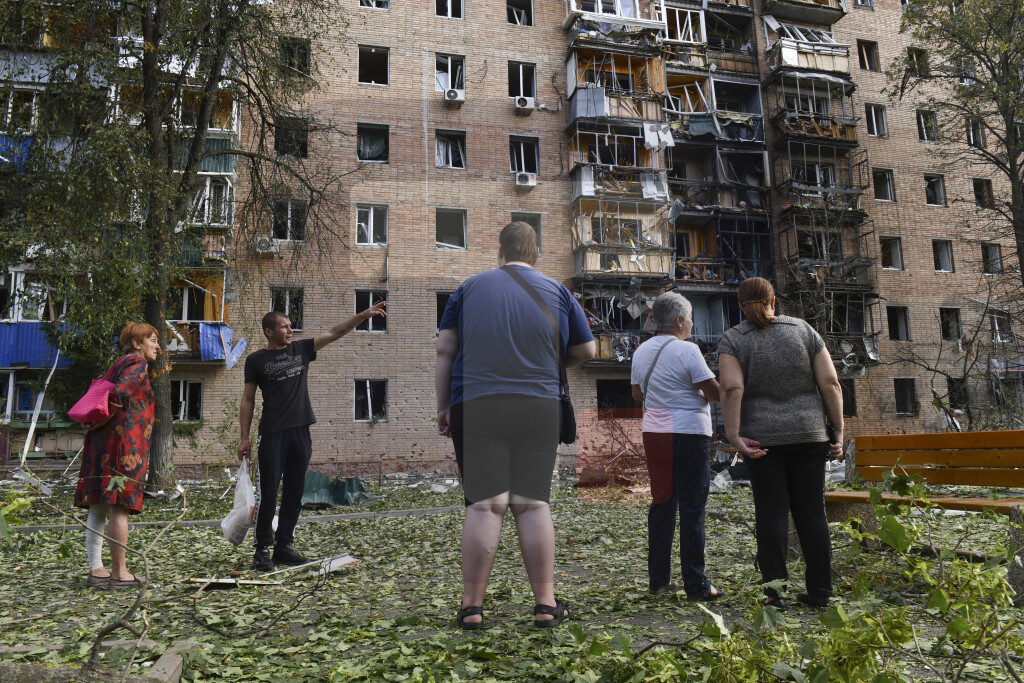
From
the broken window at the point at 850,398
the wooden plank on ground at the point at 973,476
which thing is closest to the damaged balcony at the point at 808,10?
the broken window at the point at 850,398

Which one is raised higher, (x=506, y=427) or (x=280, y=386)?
(x=280, y=386)

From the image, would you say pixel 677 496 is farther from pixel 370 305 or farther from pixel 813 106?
pixel 813 106

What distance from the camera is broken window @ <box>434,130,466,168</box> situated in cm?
2550

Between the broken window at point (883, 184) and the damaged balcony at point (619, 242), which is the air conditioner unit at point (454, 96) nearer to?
the damaged balcony at point (619, 242)

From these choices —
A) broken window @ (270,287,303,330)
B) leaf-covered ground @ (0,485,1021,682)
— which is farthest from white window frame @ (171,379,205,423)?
leaf-covered ground @ (0,485,1021,682)

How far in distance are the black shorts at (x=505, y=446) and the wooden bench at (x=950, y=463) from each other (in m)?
2.43

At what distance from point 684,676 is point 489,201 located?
935 inches

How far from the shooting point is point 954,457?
5.60 meters

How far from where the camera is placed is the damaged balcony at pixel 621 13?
26984 millimetres

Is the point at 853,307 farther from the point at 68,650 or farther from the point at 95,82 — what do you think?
the point at 68,650

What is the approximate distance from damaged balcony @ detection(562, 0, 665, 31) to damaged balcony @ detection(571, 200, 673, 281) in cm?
711

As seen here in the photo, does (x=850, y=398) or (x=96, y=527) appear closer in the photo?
(x=96, y=527)

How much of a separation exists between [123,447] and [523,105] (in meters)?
22.8

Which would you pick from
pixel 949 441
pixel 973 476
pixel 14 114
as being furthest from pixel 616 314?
pixel 973 476
